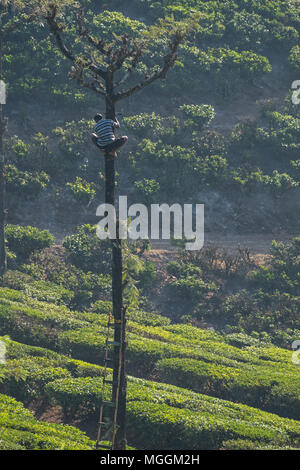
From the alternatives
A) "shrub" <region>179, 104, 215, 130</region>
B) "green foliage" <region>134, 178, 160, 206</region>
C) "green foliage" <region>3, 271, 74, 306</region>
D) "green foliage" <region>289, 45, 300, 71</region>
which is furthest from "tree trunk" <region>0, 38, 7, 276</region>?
"green foliage" <region>289, 45, 300, 71</region>

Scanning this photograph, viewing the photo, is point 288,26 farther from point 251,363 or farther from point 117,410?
point 117,410

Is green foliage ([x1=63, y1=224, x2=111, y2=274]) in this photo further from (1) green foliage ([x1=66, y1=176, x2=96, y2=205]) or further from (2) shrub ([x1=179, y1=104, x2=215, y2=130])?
(2) shrub ([x1=179, y1=104, x2=215, y2=130])

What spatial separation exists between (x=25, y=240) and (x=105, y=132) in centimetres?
1400

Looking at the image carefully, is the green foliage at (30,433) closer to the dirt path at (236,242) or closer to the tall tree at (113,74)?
the tall tree at (113,74)

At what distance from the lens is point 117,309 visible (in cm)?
1293

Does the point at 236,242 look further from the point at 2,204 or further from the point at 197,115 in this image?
Result: the point at 2,204

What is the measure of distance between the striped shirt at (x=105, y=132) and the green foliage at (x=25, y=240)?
1379 centimetres

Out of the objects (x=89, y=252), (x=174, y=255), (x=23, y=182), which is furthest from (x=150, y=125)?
(x=89, y=252)

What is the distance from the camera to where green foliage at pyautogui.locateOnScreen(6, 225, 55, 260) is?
1003 inches

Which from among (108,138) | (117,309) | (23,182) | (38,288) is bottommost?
(38,288)

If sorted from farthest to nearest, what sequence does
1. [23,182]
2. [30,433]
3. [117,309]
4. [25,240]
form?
[23,182], [25,240], [30,433], [117,309]

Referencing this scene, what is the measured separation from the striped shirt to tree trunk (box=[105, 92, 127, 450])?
0.20 m
